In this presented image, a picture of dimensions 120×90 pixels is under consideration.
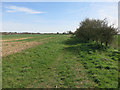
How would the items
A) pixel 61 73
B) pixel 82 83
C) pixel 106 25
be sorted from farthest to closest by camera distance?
pixel 106 25 < pixel 61 73 < pixel 82 83

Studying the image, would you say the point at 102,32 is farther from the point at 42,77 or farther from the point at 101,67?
the point at 42,77

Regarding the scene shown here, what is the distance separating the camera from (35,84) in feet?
16.7

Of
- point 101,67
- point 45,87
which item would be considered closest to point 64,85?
point 45,87

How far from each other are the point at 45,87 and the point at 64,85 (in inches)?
32.6

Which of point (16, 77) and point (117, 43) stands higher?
point (117, 43)

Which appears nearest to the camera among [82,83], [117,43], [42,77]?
[82,83]

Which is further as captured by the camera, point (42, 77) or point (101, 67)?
point (101, 67)

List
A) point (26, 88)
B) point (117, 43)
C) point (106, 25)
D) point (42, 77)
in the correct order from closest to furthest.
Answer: point (26, 88) → point (42, 77) → point (106, 25) → point (117, 43)

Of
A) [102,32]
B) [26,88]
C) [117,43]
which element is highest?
[102,32]

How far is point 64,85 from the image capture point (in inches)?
193

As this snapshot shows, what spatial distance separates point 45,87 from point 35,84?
546 mm

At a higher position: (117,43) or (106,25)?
(106,25)

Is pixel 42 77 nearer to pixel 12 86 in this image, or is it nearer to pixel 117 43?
pixel 12 86

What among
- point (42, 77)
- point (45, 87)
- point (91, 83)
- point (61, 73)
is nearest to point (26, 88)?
point (45, 87)
